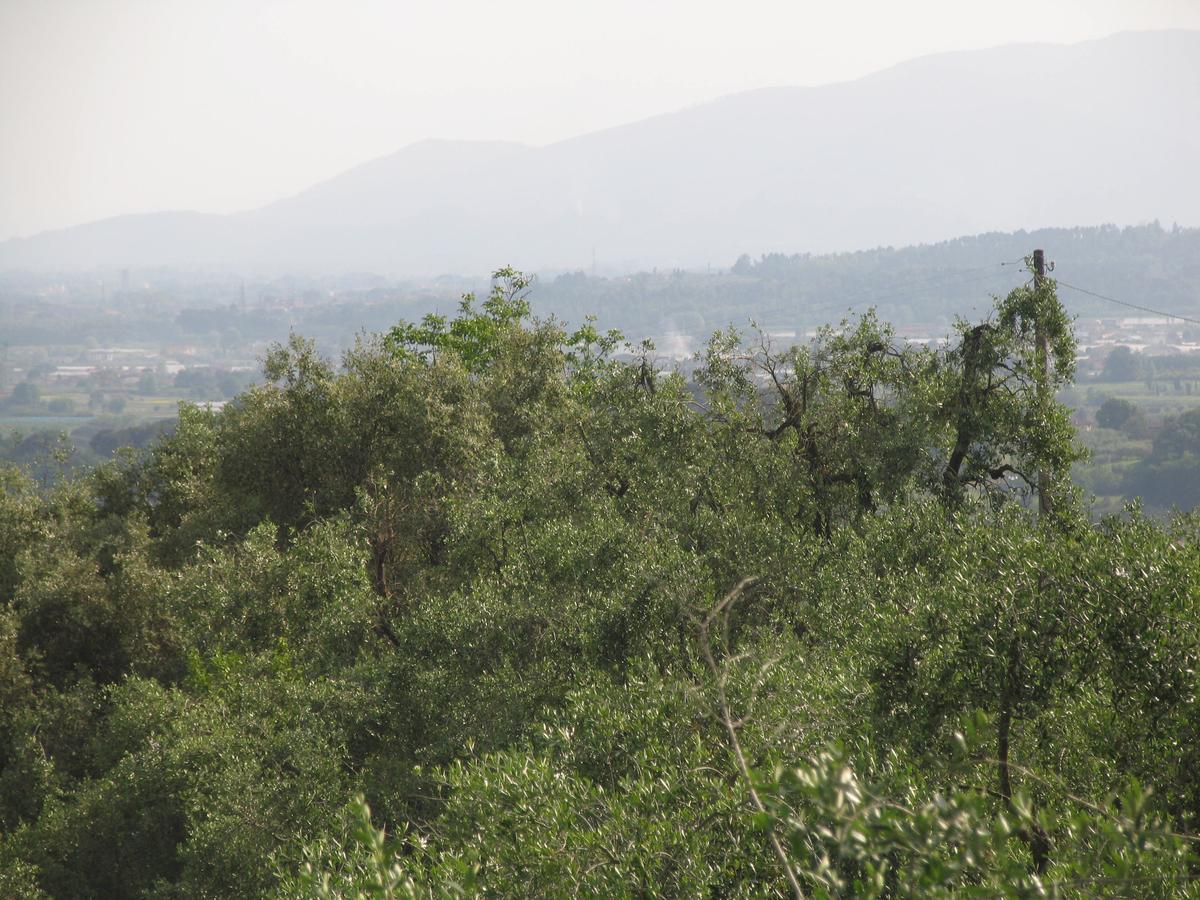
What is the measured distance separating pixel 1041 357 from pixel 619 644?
10319 millimetres

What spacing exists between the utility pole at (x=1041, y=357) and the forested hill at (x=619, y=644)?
0.09 m

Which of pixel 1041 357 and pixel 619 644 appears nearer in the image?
pixel 619 644

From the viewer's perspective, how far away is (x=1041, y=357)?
17.7 metres

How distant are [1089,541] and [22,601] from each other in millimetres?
25723

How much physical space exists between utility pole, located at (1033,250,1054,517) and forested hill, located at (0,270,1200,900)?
92 millimetres

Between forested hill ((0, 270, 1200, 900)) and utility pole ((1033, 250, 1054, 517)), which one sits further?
utility pole ((1033, 250, 1054, 517))

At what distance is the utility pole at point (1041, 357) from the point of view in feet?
55.7

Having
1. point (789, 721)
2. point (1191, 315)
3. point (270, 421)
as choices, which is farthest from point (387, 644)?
point (1191, 315)

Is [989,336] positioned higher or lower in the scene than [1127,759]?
higher

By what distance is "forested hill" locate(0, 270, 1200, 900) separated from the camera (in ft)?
23.6

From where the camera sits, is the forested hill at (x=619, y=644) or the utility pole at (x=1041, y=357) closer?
the forested hill at (x=619, y=644)

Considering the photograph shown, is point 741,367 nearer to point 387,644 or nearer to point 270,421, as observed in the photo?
point 387,644

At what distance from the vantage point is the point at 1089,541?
9.58 metres

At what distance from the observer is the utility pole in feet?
55.7
